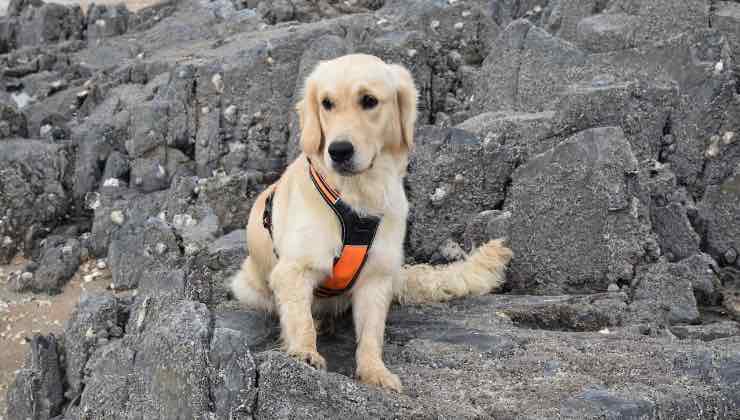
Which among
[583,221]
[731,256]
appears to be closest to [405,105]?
[583,221]

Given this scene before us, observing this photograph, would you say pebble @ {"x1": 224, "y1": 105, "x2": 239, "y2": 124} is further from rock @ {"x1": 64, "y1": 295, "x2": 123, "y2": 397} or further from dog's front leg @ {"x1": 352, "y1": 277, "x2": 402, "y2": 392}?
dog's front leg @ {"x1": 352, "y1": 277, "x2": 402, "y2": 392}

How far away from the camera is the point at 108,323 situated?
213 inches

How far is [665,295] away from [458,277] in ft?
5.34

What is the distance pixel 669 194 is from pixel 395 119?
3.60 meters

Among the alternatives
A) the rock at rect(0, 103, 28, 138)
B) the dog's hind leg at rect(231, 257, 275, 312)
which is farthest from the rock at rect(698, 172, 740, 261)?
the rock at rect(0, 103, 28, 138)

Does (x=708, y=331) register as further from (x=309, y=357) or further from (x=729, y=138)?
(x=729, y=138)

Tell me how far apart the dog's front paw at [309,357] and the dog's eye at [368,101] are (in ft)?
4.72

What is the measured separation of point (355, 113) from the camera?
12.7 feet

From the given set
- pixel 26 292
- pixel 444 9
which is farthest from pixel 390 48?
pixel 26 292

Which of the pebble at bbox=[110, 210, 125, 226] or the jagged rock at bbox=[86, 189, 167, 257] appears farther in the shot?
the pebble at bbox=[110, 210, 125, 226]

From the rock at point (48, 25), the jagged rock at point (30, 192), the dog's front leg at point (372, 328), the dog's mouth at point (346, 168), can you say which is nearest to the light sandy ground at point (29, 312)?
the jagged rock at point (30, 192)

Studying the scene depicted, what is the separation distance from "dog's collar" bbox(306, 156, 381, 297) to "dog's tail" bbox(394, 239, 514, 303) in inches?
43.2

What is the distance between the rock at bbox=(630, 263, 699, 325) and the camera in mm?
5004

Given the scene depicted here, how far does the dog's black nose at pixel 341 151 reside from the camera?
3.71m
